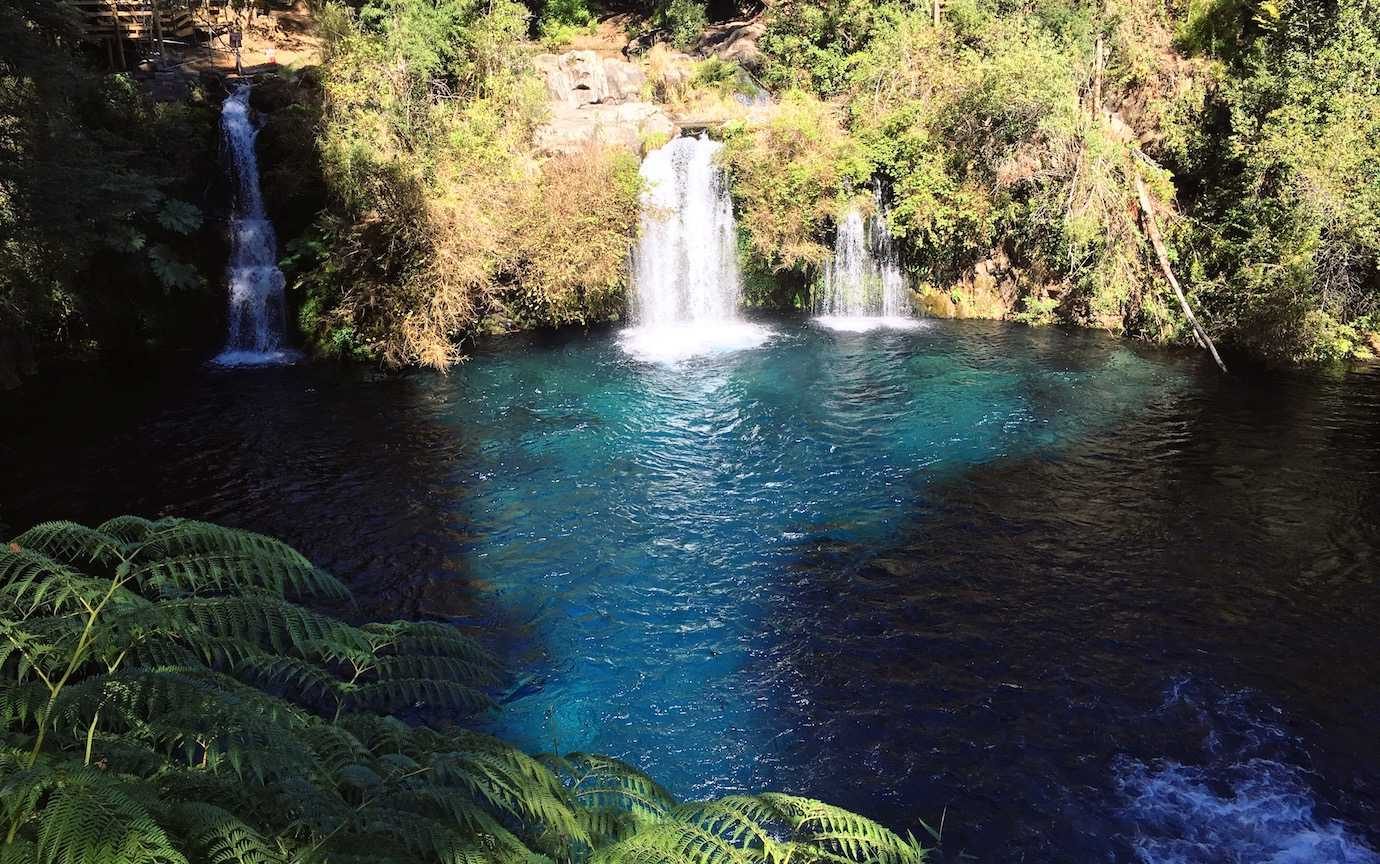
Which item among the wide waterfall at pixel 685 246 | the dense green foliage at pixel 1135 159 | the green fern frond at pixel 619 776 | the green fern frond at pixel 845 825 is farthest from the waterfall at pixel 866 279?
the green fern frond at pixel 845 825

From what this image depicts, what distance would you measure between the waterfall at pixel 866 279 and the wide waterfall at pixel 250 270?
12.4 m

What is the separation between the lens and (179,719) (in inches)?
96.1

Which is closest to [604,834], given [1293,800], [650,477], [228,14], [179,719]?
[179,719]

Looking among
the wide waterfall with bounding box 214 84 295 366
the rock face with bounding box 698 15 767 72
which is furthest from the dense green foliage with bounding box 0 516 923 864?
the rock face with bounding box 698 15 767 72

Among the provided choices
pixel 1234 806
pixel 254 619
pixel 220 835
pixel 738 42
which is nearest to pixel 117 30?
pixel 738 42

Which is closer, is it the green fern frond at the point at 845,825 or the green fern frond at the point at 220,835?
the green fern frond at the point at 220,835

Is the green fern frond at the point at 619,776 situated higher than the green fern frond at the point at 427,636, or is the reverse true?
the green fern frond at the point at 427,636

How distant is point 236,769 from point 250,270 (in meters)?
19.1

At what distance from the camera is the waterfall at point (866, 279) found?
68.4 feet

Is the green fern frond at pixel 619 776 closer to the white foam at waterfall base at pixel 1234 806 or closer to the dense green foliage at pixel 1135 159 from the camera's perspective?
the white foam at waterfall base at pixel 1234 806

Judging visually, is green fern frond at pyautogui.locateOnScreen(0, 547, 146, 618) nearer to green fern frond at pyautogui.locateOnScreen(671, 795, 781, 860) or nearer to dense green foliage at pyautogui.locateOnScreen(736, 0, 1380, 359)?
green fern frond at pyautogui.locateOnScreen(671, 795, 781, 860)

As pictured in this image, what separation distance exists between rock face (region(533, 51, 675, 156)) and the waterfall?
17.8ft

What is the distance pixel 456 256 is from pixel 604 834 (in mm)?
15464

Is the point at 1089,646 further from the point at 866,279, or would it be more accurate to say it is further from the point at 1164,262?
the point at 866,279
